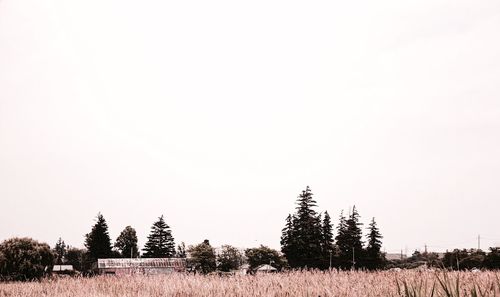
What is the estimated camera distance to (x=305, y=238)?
68.4m

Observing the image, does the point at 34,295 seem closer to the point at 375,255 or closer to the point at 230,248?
the point at 375,255

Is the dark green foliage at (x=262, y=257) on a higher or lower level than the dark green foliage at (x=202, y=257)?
lower

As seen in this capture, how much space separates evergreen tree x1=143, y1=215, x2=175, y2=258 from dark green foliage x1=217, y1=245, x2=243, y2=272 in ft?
35.0

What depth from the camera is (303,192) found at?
7294 cm

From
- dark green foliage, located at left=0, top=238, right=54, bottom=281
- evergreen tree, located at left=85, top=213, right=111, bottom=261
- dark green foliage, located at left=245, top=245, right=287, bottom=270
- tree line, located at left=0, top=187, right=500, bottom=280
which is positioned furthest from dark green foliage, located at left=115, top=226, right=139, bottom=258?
dark green foliage, located at left=0, top=238, right=54, bottom=281

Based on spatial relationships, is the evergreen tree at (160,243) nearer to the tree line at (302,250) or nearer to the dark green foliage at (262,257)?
the tree line at (302,250)

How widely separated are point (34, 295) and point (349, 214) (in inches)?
2735

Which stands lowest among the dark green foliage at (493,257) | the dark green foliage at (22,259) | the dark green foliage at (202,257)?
the dark green foliage at (202,257)

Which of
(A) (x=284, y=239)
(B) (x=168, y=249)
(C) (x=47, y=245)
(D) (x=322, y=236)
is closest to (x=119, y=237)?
(B) (x=168, y=249)

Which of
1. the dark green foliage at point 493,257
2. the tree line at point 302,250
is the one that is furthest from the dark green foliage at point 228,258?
the dark green foliage at point 493,257

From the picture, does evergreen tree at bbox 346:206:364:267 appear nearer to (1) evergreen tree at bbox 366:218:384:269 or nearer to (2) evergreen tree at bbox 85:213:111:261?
(1) evergreen tree at bbox 366:218:384:269

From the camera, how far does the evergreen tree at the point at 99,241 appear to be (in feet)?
277

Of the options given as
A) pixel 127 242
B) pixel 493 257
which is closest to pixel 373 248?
pixel 493 257

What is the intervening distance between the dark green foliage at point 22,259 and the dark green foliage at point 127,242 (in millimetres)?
79476
